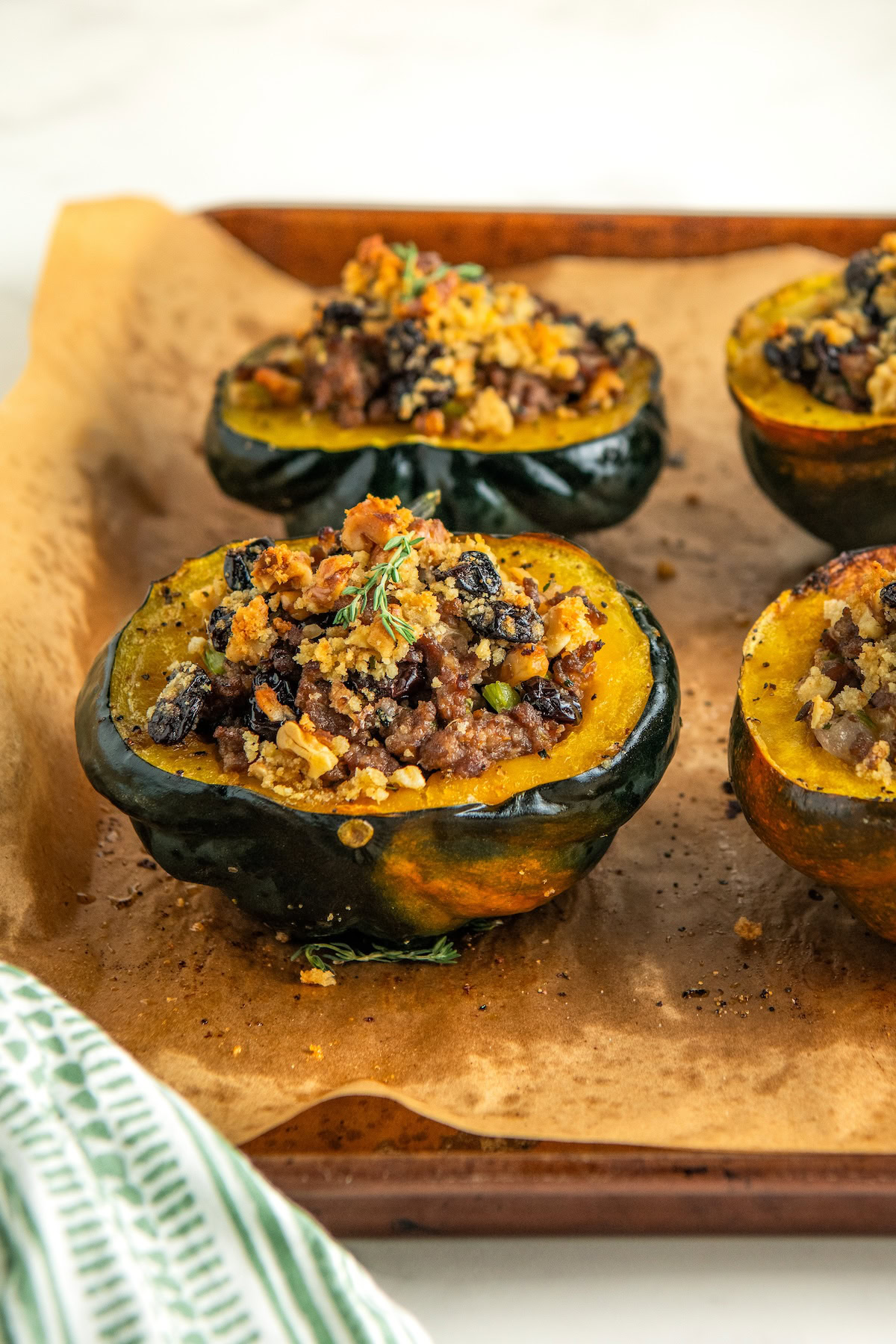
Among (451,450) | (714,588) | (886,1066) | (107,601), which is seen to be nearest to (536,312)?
(451,450)

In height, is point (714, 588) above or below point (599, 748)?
below

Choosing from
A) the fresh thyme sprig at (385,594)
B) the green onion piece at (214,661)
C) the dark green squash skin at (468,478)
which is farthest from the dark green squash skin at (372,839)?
the dark green squash skin at (468,478)

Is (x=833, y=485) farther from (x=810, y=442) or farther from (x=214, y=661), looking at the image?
(x=214, y=661)

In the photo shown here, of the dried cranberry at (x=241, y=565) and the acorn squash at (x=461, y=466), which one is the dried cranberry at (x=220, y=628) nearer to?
the dried cranberry at (x=241, y=565)

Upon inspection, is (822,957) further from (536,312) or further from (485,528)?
(536,312)

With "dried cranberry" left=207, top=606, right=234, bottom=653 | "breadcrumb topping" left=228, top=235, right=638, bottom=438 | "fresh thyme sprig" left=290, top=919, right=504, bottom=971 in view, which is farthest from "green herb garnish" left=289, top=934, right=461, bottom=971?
"breadcrumb topping" left=228, top=235, right=638, bottom=438

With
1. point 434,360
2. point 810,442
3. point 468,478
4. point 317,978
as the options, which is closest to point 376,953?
point 317,978
